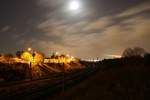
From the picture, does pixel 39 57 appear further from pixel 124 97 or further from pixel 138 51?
pixel 124 97

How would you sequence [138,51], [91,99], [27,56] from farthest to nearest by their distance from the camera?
1. [27,56]
2. [138,51]
3. [91,99]

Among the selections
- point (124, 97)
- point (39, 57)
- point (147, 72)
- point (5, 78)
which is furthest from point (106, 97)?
point (39, 57)

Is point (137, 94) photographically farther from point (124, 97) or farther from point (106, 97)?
point (106, 97)

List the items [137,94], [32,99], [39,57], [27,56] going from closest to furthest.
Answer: [137,94], [32,99], [27,56], [39,57]

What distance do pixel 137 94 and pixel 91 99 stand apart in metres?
3.72

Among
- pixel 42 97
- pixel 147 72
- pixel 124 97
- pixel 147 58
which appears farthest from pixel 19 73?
pixel 124 97

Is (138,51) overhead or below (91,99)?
overhead

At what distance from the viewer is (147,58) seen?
27.5 m

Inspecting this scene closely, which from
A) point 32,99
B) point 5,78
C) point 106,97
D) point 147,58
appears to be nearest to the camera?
point 106,97

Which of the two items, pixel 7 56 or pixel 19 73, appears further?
pixel 7 56

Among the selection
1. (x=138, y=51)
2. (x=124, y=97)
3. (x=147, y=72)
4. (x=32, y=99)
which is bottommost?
(x=32, y=99)

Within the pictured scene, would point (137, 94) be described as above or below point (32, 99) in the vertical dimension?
above

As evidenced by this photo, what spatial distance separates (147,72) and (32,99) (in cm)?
1237

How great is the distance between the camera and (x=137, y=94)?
14000 mm
